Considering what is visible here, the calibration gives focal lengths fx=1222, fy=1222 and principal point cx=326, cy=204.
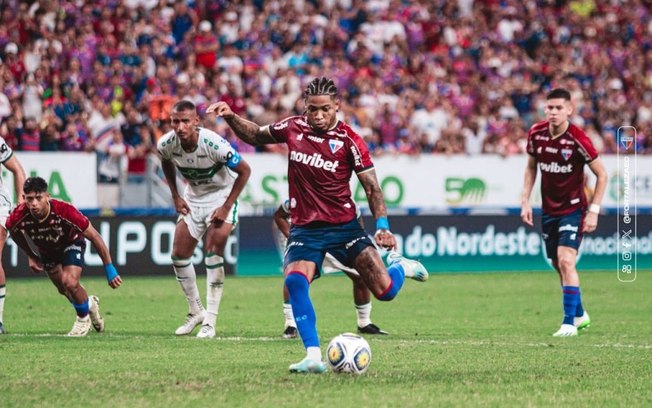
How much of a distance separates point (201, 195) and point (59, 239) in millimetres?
1545

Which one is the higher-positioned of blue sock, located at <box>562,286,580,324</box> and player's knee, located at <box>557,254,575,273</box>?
player's knee, located at <box>557,254,575,273</box>

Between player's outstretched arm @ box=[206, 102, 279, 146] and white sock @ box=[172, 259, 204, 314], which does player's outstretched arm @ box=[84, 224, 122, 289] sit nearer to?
white sock @ box=[172, 259, 204, 314]

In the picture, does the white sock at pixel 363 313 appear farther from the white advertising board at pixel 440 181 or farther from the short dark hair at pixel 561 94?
the white advertising board at pixel 440 181

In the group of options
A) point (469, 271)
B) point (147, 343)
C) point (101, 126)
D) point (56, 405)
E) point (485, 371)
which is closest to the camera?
point (56, 405)

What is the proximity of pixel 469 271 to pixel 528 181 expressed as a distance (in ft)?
35.0

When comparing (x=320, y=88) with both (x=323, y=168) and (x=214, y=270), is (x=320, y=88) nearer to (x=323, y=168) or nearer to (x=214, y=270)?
(x=323, y=168)

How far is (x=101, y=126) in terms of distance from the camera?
22641mm

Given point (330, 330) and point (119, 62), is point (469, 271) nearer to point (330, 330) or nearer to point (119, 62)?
point (119, 62)

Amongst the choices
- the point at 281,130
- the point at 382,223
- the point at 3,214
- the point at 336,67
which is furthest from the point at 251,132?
the point at 336,67

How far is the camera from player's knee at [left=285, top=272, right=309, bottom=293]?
903 cm

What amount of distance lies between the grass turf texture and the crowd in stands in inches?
201

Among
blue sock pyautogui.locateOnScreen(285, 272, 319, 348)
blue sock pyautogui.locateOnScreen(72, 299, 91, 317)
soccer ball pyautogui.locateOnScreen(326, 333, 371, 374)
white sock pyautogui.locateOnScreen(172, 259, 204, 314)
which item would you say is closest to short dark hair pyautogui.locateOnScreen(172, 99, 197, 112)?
white sock pyautogui.locateOnScreen(172, 259, 204, 314)

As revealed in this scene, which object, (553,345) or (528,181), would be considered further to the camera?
(528,181)

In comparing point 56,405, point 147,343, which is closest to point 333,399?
point 56,405
